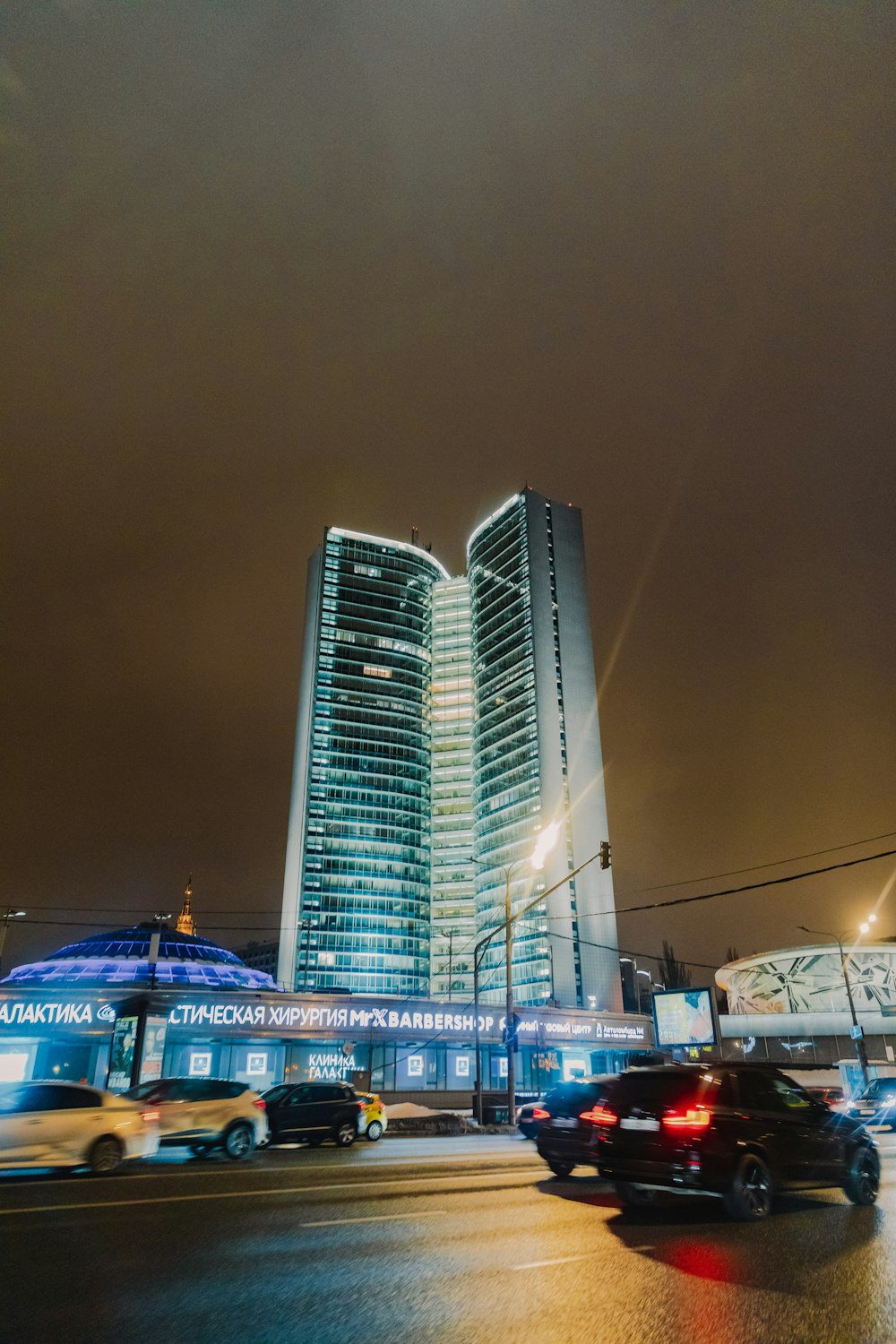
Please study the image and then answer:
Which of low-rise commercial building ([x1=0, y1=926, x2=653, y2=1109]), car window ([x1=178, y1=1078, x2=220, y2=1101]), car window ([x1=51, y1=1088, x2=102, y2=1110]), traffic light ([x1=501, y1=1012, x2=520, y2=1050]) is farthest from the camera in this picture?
low-rise commercial building ([x1=0, y1=926, x2=653, y2=1109])

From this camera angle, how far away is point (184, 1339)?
4.53 meters

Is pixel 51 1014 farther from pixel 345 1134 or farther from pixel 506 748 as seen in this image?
pixel 506 748

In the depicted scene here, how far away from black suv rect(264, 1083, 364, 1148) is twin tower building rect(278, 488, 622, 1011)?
106m

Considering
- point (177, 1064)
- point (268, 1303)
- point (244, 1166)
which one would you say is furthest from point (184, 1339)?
point (177, 1064)

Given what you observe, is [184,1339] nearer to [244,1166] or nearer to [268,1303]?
[268,1303]

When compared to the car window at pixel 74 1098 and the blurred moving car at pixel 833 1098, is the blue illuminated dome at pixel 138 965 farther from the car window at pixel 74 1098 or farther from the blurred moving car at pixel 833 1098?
the car window at pixel 74 1098

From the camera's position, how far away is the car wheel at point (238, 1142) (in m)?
15.3

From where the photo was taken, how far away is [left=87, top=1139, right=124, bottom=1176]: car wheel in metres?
12.6

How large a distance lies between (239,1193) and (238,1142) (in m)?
6.34

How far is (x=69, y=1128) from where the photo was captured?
12.3m

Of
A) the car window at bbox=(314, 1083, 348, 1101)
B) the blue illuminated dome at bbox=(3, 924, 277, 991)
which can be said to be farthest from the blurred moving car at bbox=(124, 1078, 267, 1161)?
the blue illuminated dome at bbox=(3, 924, 277, 991)

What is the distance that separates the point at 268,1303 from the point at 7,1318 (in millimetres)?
1586

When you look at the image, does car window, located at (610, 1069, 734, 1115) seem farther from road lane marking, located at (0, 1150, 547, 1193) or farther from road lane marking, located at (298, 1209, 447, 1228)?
road lane marking, located at (0, 1150, 547, 1193)

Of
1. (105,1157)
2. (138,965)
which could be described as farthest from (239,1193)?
(138,965)
